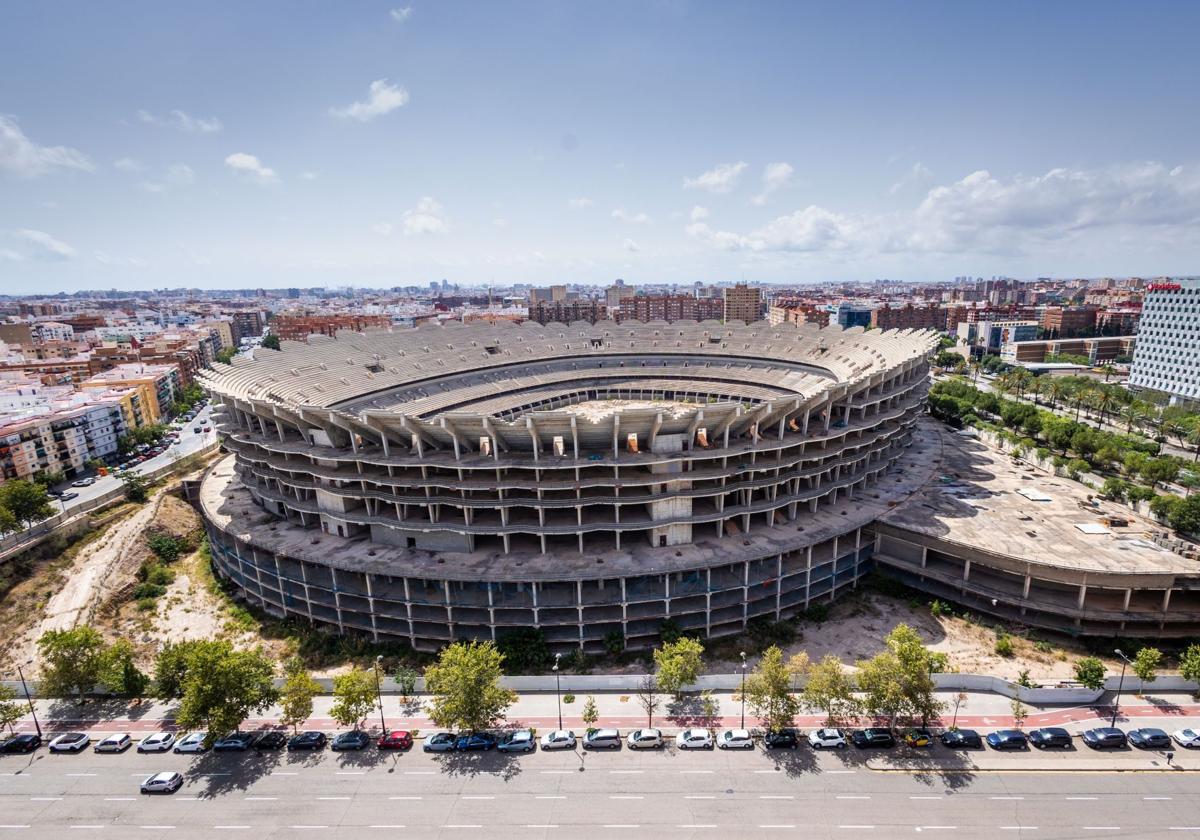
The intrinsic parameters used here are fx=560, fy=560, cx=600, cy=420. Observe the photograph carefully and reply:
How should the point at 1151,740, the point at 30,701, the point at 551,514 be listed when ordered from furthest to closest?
the point at 551,514, the point at 30,701, the point at 1151,740

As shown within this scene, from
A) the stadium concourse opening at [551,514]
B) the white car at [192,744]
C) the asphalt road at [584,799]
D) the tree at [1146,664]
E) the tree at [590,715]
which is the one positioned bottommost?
the asphalt road at [584,799]

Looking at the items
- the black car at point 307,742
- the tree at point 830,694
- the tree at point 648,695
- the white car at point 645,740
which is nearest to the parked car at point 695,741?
the white car at point 645,740

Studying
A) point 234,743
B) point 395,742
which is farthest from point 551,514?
point 234,743

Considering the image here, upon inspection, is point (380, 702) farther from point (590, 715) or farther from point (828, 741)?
point (828, 741)

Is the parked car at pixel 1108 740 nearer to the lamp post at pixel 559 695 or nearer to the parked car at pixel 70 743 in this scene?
the lamp post at pixel 559 695

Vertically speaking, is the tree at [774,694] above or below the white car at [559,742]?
above

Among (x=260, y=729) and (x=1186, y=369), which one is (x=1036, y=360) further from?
(x=260, y=729)

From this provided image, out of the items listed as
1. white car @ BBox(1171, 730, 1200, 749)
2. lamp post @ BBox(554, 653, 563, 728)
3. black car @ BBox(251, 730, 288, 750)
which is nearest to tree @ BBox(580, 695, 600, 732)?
lamp post @ BBox(554, 653, 563, 728)
